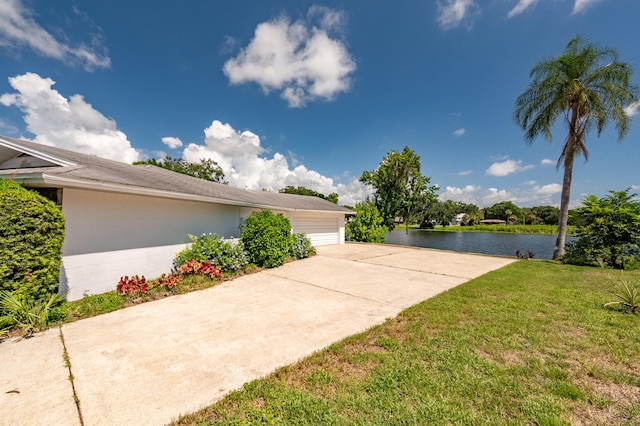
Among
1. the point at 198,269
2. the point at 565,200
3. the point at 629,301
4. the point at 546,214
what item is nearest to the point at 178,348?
the point at 198,269

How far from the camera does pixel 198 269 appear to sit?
265 inches

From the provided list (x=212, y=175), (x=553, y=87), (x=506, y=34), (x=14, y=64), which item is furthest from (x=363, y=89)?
(x=212, y=175)

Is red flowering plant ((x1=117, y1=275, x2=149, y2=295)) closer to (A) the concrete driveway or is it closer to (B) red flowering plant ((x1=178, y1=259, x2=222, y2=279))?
(A) the concrete driveway

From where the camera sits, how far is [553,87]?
10445 mm

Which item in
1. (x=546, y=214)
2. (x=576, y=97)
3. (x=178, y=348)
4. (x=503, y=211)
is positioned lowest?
(x=178, y=348)

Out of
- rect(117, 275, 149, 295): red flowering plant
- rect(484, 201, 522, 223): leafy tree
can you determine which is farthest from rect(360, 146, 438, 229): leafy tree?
rect(484, 201, 522, 223): leafy tree

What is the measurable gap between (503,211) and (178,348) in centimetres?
9270

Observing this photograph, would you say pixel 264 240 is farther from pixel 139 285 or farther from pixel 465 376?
pixel 465 376

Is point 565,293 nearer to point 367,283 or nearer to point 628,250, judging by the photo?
point 367,283

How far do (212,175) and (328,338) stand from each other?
34572 mm

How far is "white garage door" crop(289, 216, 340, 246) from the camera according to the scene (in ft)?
45.0

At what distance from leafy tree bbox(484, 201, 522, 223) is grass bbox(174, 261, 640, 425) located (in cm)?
8049

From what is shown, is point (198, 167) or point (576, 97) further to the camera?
point (198, 167)

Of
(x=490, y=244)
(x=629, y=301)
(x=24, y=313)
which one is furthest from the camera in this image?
(x=490, y=244)
